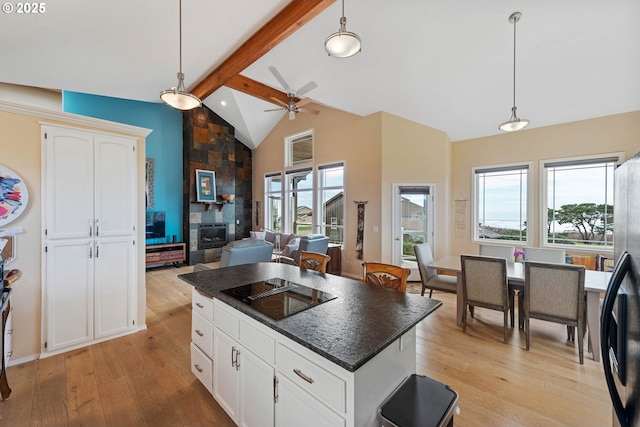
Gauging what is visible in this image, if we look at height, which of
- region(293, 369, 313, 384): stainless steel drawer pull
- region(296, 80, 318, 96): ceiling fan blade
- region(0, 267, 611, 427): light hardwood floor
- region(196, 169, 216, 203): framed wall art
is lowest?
region(0, 267, 611, 427): light hardwood floor

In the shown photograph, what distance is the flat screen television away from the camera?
6398 millimetres

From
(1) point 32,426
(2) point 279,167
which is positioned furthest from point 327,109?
(1) point 32,426

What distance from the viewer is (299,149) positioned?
289 inches

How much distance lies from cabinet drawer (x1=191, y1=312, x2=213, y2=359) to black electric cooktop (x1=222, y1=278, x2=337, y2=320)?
0.38 metres

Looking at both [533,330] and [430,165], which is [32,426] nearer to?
[533,330]

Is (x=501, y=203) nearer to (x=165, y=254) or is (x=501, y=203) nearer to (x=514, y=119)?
(x=514, y=119)

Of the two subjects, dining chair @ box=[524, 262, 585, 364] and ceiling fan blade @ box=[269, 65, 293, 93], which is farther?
ceiling fan blade @ box=[269, 65, 293, 93]

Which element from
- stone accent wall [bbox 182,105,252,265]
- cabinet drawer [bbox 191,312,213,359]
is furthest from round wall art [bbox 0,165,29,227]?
stone accent wall [bbox 182,105,252,265]

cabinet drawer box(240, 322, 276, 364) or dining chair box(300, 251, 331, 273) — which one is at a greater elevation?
dining chair box(300, 251, 331, 273)

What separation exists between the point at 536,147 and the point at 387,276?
4.58 meters

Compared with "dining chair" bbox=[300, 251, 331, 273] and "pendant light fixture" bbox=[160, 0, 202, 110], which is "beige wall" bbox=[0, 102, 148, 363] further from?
"dining chair" bbox=[300, 251, 331, 273]

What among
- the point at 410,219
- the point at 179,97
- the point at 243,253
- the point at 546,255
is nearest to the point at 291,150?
the point at 410,219

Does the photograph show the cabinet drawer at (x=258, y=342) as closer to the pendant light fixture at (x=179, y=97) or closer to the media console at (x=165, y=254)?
the pendant light fixture at (x=179, y=97)

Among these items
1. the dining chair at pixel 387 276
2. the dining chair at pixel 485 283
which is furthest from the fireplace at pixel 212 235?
the dining chair at pixel 485 283
